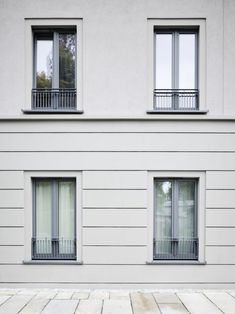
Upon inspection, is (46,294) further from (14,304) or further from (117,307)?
(117,307)

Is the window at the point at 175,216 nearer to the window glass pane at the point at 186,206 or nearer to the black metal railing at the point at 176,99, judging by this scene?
the window glass pane at the point at 186,206

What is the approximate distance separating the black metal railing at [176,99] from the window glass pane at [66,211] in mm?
2879

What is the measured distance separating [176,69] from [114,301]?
17.9ft

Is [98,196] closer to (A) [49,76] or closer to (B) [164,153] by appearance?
(B) [164,153]

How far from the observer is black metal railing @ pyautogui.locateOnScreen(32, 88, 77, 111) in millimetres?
6477

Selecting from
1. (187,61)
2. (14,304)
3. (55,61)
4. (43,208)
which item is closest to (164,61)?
(187,61)

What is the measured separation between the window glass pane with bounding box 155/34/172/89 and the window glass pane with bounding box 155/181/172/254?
2.43 meters

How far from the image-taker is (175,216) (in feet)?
21.1

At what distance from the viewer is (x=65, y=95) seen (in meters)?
6.50

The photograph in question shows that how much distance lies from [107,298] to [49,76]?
533 cm

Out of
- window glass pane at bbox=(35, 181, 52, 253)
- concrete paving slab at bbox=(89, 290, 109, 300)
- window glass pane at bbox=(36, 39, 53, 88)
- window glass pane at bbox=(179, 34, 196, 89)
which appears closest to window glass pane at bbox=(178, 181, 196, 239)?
concrete paving slab at bbox=(89, 290, 109, 300)

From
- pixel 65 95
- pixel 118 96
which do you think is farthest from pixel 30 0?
pixel 118 96

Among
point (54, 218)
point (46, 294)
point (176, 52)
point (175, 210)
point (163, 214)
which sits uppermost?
point (176, 52)

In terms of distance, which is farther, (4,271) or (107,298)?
(4,271)
